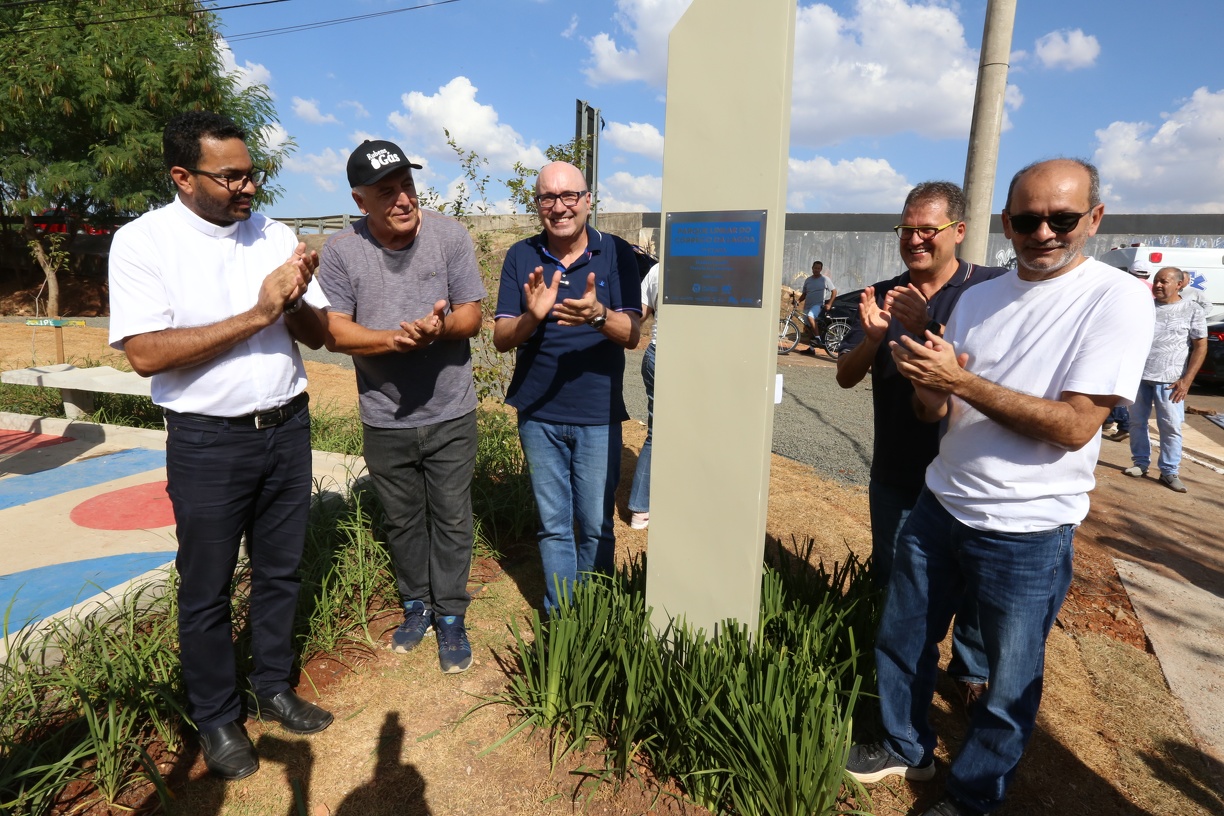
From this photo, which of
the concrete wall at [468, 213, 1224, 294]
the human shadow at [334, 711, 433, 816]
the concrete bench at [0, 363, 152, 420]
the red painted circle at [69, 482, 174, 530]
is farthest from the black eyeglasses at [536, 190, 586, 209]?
the concrete wall at [468, 213, 1224, 294]

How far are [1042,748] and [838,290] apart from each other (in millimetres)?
17529

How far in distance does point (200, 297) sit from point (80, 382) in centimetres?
485

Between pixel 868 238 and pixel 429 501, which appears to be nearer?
pixel 429 501

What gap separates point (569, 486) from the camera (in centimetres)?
297

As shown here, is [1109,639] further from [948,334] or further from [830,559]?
[948,334]

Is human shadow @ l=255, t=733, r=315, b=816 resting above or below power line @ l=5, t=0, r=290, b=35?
below

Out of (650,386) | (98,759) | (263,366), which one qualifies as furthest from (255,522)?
(650,386)

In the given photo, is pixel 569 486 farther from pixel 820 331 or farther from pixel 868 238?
pixel 868 238

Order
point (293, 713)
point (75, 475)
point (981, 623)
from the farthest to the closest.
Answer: point (75, 475) → point (293, 713) → point (981, 623)

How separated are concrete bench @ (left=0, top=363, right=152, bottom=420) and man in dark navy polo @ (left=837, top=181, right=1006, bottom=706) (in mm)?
5407

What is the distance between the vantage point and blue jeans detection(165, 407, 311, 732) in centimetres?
221

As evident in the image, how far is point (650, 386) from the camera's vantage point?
4.65m

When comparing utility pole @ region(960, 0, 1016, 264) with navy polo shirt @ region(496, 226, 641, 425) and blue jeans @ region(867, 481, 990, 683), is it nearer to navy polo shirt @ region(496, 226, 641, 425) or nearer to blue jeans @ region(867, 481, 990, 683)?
blue jeans @ region(867, 481, 990, 683)

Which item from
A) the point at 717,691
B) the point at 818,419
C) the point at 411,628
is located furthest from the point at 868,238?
the point at 717,691
